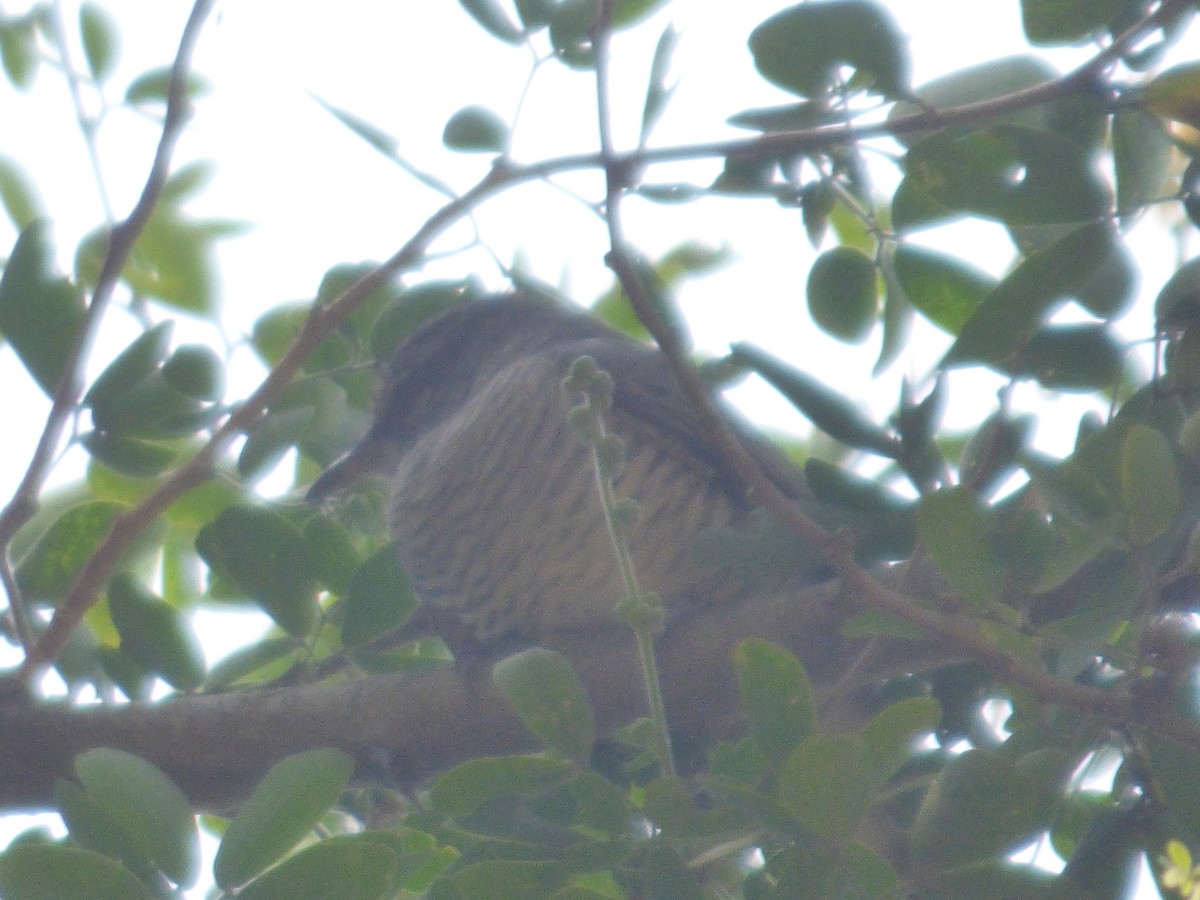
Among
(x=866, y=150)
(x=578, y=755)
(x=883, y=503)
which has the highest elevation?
(x=866, y=150)

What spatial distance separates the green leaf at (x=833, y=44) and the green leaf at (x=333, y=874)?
118 centimetres

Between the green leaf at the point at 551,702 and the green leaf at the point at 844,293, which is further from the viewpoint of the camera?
the green leaf at the point at 844,293

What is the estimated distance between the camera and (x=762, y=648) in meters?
1.58

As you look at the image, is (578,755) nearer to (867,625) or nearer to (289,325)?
(867,625)

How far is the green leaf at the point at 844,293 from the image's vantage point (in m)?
2.30

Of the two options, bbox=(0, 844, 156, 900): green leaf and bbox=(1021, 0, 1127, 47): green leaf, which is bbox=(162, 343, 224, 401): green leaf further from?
bbox=(1021, 0, 1127, 47): green leaf

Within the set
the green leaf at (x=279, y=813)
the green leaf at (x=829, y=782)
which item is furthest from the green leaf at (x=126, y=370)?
the green leaf at (x=829, y=782)

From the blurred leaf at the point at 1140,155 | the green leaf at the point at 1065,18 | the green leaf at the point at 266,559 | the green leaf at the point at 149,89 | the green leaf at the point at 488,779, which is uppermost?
the green leaf at the point at 149,89

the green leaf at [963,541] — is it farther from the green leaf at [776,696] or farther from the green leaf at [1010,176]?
the green leaf at [1010,176]

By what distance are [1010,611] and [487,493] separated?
1710mm

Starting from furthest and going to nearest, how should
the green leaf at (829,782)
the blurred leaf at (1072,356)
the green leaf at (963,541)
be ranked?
1. the blurred leaf at (1072,356)
2. the green leaf at (963,541)
3. the green leaf at (829,782)

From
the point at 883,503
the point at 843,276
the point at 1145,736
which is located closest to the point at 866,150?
the point at 843,276

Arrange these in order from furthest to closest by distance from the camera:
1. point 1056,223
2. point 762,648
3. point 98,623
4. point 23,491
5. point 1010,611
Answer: point 98,623 < point 23,491 < point 1056,223 < point 1010,611 < point 762,648

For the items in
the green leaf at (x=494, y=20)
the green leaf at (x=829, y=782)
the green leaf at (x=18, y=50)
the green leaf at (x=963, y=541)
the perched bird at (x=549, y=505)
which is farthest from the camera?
the perched bird at (x=549, y=505)
